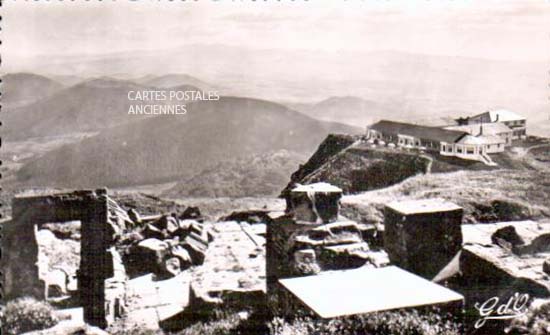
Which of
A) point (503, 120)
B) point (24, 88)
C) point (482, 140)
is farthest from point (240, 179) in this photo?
point (503, 120)

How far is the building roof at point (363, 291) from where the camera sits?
17.9 feet

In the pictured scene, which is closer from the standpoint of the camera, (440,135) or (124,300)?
(124,300)

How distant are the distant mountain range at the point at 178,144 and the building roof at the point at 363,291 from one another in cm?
2104

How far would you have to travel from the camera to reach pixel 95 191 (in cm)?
855

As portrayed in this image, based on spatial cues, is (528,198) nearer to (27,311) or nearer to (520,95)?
(520,95)

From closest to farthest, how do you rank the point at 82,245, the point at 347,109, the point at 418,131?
the point at 82,245
the point at 347,109
the point at 418,131

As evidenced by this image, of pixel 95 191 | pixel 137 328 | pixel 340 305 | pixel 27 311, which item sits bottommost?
pixel 137 328

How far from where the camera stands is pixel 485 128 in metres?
34.7

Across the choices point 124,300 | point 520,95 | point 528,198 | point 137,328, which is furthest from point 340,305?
point 520,95

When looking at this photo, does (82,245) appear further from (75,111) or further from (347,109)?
(347,109)

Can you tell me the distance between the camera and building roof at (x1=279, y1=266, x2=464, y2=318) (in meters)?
5.45

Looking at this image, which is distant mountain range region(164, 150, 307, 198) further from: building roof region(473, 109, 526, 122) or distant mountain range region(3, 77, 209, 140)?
building roof region(473, 109, 526, 122)

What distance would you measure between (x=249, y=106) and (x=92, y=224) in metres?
28.1

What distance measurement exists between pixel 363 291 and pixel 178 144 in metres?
26.6
